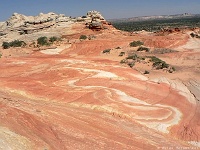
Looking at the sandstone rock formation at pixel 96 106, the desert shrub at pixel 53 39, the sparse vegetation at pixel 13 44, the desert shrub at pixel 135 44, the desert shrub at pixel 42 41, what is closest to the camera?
the sandstone rock formation at pixel 96 106

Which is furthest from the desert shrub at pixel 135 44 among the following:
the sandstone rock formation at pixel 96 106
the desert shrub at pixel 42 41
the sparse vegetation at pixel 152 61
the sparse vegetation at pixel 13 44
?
the sparse vegetation at pixel 13 44

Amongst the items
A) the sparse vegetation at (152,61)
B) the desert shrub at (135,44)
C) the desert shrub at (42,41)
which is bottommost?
the sparse vegetation at (152,61)

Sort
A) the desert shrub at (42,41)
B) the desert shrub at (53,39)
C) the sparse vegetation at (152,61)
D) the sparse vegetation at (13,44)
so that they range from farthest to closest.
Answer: the desert shrub at (53,39), the desert shrub at (42,41), the sparse vegetation at (13,44), the sparse vegetation at (152,61)

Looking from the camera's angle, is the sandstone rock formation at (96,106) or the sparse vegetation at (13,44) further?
the sparse vegetation at (13,44)

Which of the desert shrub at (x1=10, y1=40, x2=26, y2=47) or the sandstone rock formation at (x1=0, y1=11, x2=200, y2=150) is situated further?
the desert shrub at (x1=10, y1=40, x2=26, y2=47)

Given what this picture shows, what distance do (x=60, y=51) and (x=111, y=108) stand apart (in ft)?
76.1

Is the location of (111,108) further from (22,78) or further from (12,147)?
(22,78)

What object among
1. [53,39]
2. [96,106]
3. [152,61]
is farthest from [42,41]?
[96,106]

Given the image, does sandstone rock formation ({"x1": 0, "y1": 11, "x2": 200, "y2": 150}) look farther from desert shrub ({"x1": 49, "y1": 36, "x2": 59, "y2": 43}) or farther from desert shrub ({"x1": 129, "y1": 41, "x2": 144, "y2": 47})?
desert shrub ({"x1": 49, "y1": 36, "x2": 59, "y2": 43})

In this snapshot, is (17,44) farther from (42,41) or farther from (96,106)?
(96,106)

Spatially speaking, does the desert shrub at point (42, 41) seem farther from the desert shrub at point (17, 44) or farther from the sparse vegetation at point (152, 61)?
the sparse vegetation at point (152, 61)

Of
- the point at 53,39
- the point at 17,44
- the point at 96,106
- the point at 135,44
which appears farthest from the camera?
the point at 53,39

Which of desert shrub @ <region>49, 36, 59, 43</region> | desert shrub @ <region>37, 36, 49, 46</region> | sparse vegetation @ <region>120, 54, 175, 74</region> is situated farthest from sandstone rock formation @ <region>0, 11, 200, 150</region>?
desert shrub @ <region>49, 36, 59, 43</region>

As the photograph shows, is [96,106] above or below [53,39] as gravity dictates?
below
